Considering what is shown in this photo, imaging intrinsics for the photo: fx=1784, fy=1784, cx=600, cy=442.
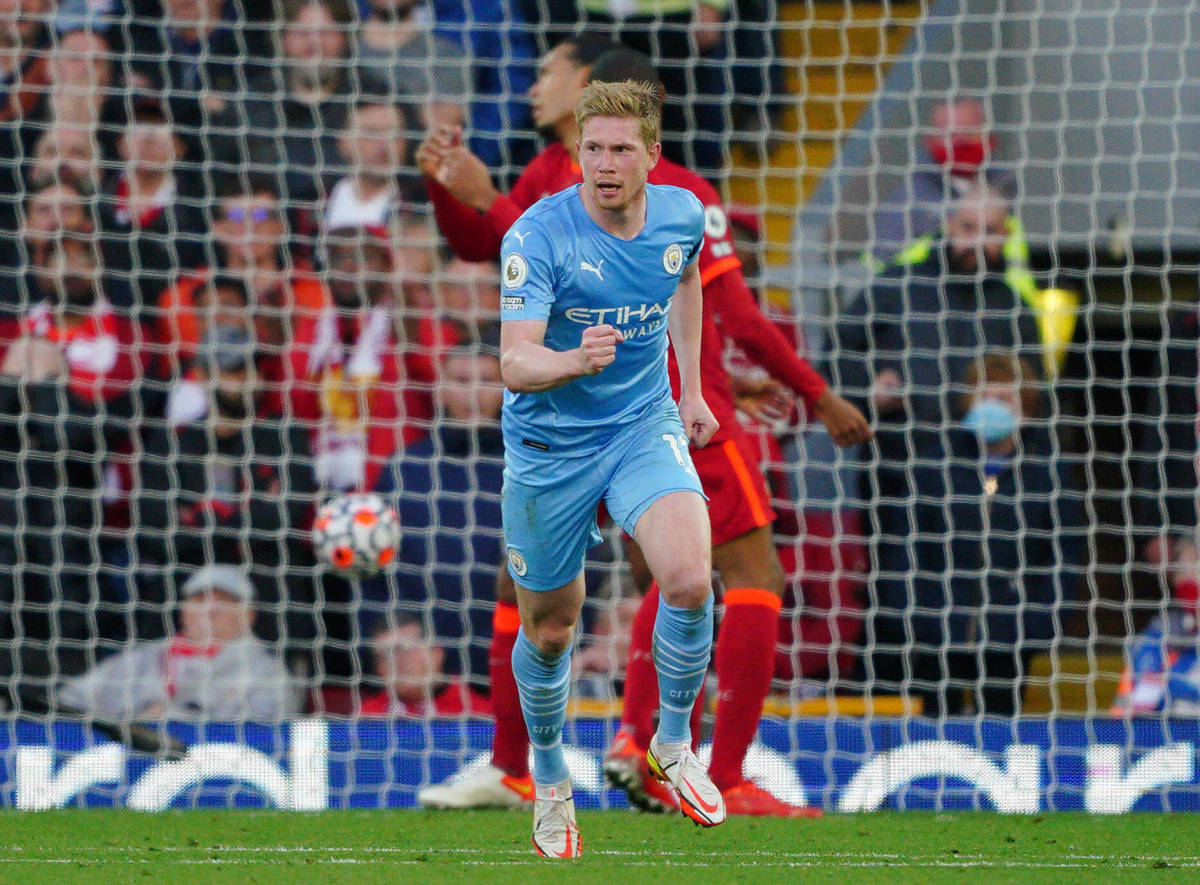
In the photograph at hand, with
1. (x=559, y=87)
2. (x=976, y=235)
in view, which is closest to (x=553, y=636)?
(x=559, y=87)

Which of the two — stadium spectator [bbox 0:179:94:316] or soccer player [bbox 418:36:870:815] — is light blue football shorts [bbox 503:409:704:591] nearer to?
soccer player [bbox 418:36:870:815]

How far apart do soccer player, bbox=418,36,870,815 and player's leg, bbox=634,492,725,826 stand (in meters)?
0.90

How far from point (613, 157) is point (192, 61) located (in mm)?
4258

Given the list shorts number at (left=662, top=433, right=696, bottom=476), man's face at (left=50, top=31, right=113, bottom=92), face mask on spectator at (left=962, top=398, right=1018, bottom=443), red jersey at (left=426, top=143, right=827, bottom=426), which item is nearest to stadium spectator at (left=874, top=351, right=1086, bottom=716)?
face mask on spectator at (left=962, top=398, right=1018, bottom=443)

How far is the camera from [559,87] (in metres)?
5.53

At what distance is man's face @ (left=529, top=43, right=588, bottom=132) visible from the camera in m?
5.52

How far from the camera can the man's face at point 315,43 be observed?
7887 mm

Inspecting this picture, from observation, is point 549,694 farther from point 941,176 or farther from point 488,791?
point 941,176

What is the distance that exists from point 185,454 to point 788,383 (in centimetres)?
286

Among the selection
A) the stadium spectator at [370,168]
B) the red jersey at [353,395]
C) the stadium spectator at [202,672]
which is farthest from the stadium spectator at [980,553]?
the stadium spectator at [370,168]

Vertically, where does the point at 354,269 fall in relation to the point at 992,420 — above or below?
above

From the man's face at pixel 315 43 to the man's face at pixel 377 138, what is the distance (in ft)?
0.79

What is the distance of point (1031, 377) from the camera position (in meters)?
7.38

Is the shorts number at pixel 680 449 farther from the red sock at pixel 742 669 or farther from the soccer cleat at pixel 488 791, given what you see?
the soccer cleat at pixel 488 791
